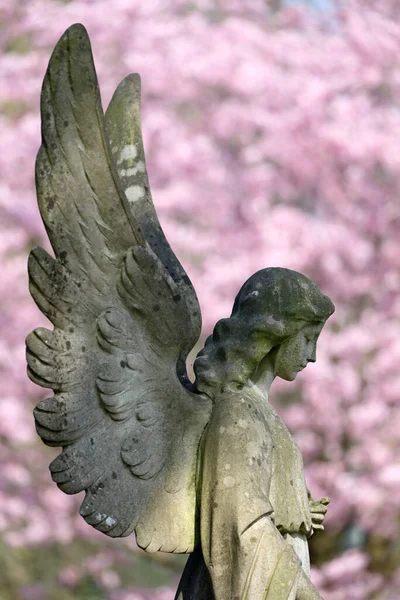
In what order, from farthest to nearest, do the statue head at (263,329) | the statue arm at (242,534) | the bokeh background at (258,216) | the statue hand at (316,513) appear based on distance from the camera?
the bokeh background at (258,216)
the statue hand at (316,513)
the statue head at (263,329)
the statue arm at (242,534)

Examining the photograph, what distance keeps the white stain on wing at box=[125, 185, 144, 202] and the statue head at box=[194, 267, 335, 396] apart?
0.40m

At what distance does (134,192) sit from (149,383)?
547 millimetres

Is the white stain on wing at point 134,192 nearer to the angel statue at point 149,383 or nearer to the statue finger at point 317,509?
the angel statue at point 149,383

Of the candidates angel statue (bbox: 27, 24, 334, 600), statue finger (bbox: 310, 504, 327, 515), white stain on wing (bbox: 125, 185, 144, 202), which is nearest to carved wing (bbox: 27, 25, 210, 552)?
angel statue (bbox: 27, 24, 334, 600)

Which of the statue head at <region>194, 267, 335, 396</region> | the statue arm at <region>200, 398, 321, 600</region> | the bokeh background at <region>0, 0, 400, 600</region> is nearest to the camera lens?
the statue arm at <region>200, 398, 321, 600</region>

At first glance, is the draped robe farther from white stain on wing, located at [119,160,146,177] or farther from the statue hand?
white stain on wing, located at [119,160,146,177]

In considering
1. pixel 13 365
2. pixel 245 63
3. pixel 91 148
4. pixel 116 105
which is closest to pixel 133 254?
pixel 91 148

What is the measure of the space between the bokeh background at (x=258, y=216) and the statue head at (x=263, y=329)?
12.7 feet

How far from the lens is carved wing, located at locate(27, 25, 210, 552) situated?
2207mm

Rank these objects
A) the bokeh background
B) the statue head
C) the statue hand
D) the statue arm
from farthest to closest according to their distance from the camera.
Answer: the bokeh background, the statue hand, the statue head, the statue arm

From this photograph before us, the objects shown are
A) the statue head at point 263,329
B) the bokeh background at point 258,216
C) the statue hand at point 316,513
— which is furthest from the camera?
the bokeh background at point 258,216

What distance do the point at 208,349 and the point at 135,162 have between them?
0.54 m

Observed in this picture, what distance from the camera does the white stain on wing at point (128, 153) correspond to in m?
2.64

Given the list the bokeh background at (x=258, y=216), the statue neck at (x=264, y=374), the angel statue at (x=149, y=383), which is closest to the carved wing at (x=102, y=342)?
the angel statue at (x=149, y=383)
